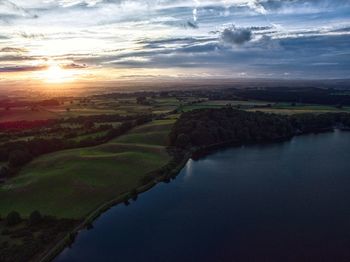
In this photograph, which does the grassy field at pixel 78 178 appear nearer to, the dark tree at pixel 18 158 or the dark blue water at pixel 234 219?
the dark tree at pixel 18 158

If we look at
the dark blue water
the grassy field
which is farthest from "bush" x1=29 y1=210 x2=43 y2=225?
the dark blue water

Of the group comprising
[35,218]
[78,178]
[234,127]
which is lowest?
[35,218]

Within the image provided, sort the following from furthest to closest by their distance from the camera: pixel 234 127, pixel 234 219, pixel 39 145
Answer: pixel 234 127
pixel 39 145
pixel 234 219

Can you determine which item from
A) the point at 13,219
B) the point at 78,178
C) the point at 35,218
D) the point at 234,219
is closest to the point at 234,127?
the point at 78,178

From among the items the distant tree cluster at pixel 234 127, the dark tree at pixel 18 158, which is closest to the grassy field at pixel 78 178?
the dark tree at pixel 18 158

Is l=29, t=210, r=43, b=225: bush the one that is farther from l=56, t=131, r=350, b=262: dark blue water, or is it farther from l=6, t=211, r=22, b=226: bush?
l=56, t=131, r=350, b=262: dark blue water

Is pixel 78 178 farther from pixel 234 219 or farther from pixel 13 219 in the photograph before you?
pixel 234 219
